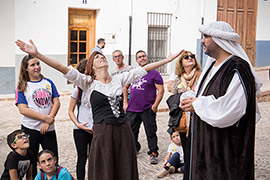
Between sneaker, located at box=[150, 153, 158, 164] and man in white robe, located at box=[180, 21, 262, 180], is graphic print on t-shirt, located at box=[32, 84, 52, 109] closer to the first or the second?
man in white robe, located at box=[180, 21, 262, 180]

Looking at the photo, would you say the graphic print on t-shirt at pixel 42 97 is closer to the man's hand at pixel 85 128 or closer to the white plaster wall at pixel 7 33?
the man's hand at pixel 85 128

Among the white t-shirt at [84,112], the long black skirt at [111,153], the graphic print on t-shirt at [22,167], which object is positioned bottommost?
the graphic print on t-shirt at [22,167]

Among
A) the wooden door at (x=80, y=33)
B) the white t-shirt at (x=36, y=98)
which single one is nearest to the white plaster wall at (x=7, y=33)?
the wooden door at (x=80, y=33)

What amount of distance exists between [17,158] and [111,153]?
1269 millimetres

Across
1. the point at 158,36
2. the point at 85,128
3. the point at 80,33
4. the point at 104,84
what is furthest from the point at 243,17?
the point at 104,84

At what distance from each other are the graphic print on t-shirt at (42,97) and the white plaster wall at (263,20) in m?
15.5

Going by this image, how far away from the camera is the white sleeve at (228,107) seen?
10.8 feet

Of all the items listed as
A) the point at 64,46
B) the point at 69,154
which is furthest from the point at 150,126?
the point at 64,46

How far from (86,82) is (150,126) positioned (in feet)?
8.83

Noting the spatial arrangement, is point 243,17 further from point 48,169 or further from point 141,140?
point 48,169

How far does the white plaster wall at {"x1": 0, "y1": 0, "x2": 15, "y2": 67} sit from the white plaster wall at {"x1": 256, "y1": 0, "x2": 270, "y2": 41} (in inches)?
445

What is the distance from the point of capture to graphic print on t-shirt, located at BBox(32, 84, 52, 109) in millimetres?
4953

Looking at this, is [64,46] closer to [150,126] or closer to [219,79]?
[150,126]

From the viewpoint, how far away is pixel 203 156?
140 inches
